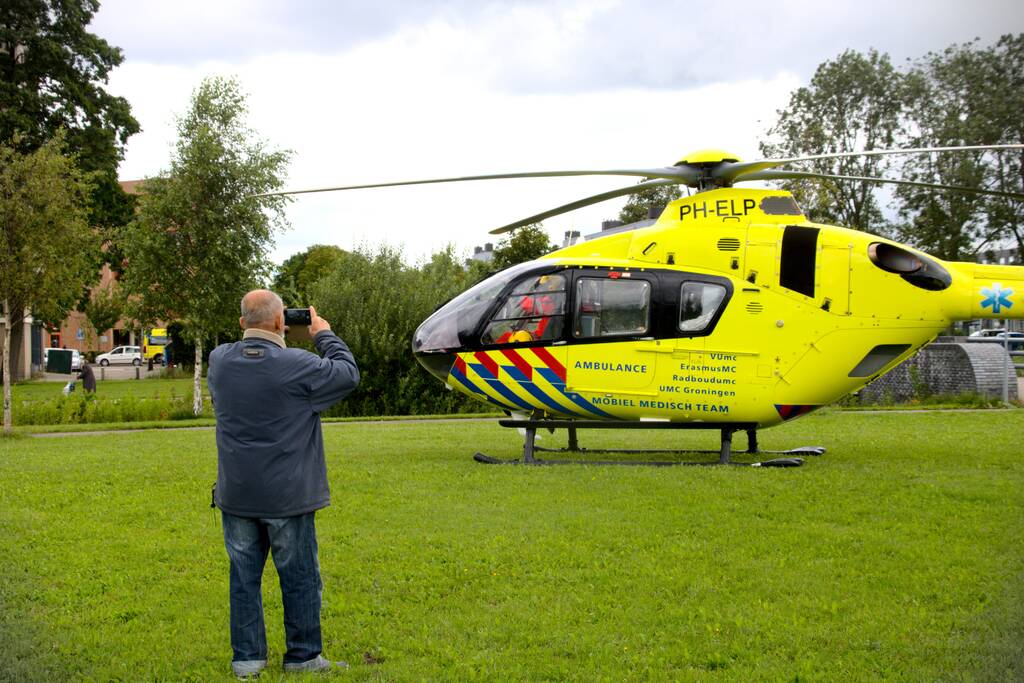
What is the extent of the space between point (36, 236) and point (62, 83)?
24.5 metres

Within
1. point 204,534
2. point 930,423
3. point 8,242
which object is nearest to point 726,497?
point 204,534

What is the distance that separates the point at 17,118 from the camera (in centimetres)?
3531

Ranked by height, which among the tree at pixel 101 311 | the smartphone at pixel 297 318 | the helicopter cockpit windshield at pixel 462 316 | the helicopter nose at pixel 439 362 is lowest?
the helicopter nose at pixel 439 362

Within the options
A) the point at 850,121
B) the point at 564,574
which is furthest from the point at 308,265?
the point at 564,574

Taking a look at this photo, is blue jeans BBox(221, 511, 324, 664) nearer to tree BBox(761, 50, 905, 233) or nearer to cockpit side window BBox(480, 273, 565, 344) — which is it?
cockpit side window BBox(480, 273, 565, 344)

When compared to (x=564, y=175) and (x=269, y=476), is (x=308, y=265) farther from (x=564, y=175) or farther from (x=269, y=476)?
(x=269, y=476)

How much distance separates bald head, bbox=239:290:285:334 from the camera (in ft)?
17.1

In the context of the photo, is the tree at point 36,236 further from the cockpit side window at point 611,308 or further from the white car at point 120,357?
the white car at point 120,357

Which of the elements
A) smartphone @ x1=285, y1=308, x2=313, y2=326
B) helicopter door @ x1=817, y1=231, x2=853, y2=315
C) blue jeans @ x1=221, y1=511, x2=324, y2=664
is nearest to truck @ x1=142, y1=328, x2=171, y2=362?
helicopter door @ x1=817, y1=231, x2=853, y2=315

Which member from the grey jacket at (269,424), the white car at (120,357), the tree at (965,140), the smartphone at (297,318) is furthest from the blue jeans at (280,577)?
the white car at (120,357)

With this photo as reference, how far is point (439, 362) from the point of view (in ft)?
42.9

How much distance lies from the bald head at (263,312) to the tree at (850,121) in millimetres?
30836

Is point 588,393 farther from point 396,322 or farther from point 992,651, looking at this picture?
point 396,322

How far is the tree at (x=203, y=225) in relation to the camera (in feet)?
87.7
